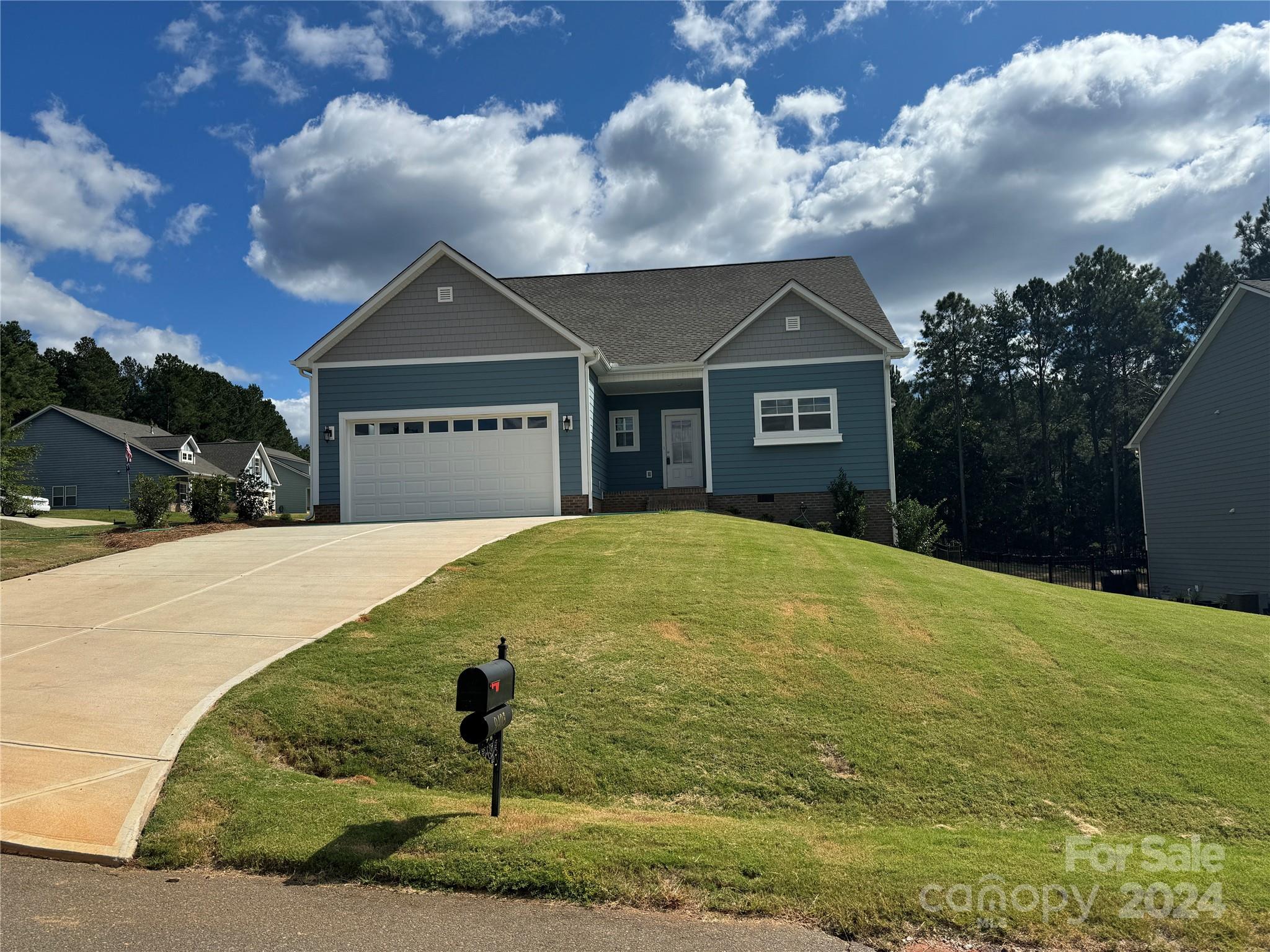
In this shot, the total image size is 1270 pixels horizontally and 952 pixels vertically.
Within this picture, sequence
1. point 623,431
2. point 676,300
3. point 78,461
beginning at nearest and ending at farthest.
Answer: point 623,431 → point 676,300 → point 78,461

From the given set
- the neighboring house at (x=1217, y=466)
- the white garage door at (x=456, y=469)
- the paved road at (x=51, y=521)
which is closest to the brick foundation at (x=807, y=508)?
the white garage door at (x=456, y=469)

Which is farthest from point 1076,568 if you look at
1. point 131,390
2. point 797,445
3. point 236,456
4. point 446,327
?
point 131,390

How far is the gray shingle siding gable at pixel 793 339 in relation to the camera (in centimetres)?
2049

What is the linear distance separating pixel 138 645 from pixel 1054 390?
51339mm

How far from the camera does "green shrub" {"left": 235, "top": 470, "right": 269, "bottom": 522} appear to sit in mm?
18922

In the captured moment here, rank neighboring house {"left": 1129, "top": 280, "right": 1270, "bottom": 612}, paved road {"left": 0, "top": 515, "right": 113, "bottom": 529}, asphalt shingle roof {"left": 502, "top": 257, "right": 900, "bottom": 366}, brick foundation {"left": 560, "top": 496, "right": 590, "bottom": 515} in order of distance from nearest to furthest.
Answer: brick foundation {"left": 560, "top": 496, "right": 590, "bottom": 515} < neighboring house {"left": 1129, "top": 280, "right": 1270, "bottom": 612} < asphalt shingle roof {"left": 502, "top": 257, "right": 900, "bottom": 366} < paved road {"left": 0, "top": 515, "right": 113, "bottom": 529}

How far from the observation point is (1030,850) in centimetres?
516

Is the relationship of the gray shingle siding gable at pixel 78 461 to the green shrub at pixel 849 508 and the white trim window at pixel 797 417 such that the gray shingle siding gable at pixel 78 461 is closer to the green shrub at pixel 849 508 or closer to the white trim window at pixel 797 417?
the white trim window at pixel 797 417

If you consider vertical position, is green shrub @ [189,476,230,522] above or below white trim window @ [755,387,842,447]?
below

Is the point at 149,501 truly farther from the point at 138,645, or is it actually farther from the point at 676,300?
the point at 676,300

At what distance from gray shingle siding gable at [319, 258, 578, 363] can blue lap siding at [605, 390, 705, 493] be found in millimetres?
3986

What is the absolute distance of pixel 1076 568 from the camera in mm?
28234

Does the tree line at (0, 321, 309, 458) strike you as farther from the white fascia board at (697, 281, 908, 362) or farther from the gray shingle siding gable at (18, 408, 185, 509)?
the white fascia board at (697, 281, 908, 362)

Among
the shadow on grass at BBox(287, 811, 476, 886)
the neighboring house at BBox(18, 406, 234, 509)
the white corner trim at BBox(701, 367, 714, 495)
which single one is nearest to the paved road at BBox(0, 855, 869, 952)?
the shadow on grass at BBox(287, 811, 476, 886)
